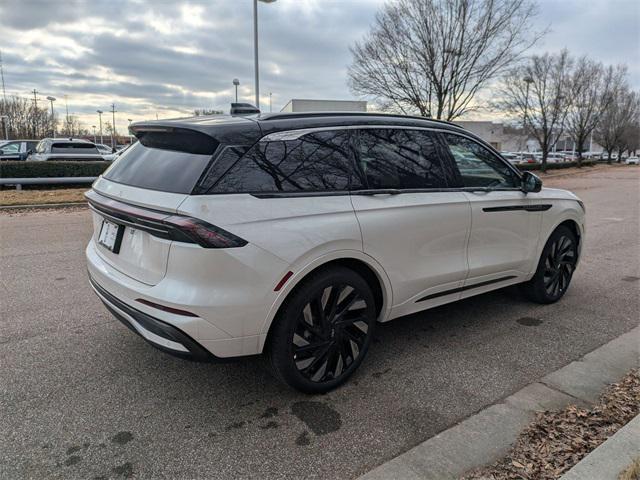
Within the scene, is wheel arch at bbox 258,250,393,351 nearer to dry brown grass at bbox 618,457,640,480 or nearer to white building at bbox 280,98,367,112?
dry brown grass at bbox 618,457,640,480

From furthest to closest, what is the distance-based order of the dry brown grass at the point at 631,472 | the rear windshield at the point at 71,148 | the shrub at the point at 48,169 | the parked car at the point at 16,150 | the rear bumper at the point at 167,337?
the parked car at the point at 16,150 → the rear windshield at the point at 71,148 → the shrub at the point at 48,169 → the rear bumper at the point at 167,337 → the dry brown grass at the point at 631,472

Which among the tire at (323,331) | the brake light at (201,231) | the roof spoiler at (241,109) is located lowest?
the tire at (323,331)

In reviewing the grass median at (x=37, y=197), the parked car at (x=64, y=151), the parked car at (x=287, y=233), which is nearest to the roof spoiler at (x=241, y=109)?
the parked car at (x=287, y=233)

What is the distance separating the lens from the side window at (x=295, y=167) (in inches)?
106

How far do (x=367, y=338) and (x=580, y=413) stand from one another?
1.37m

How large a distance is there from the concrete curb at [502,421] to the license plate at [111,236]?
1973mm

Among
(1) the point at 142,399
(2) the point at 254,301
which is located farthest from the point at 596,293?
(1) the point at 142,399

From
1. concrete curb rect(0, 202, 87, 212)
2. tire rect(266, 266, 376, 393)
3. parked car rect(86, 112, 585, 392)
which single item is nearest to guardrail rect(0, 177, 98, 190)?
concrete curb rect(0, 202, 87, 212)

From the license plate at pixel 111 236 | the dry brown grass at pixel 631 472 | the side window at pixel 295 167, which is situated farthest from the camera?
the license plate at pixel 111 236

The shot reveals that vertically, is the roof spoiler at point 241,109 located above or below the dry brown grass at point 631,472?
above

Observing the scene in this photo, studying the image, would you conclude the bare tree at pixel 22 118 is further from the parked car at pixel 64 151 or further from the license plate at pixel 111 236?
the license plate at pixel 111 236

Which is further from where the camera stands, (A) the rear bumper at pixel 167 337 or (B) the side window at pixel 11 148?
(B) the side window at pixel 11 148

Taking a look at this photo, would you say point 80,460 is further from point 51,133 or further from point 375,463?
point 51,133

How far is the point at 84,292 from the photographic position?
495cm
